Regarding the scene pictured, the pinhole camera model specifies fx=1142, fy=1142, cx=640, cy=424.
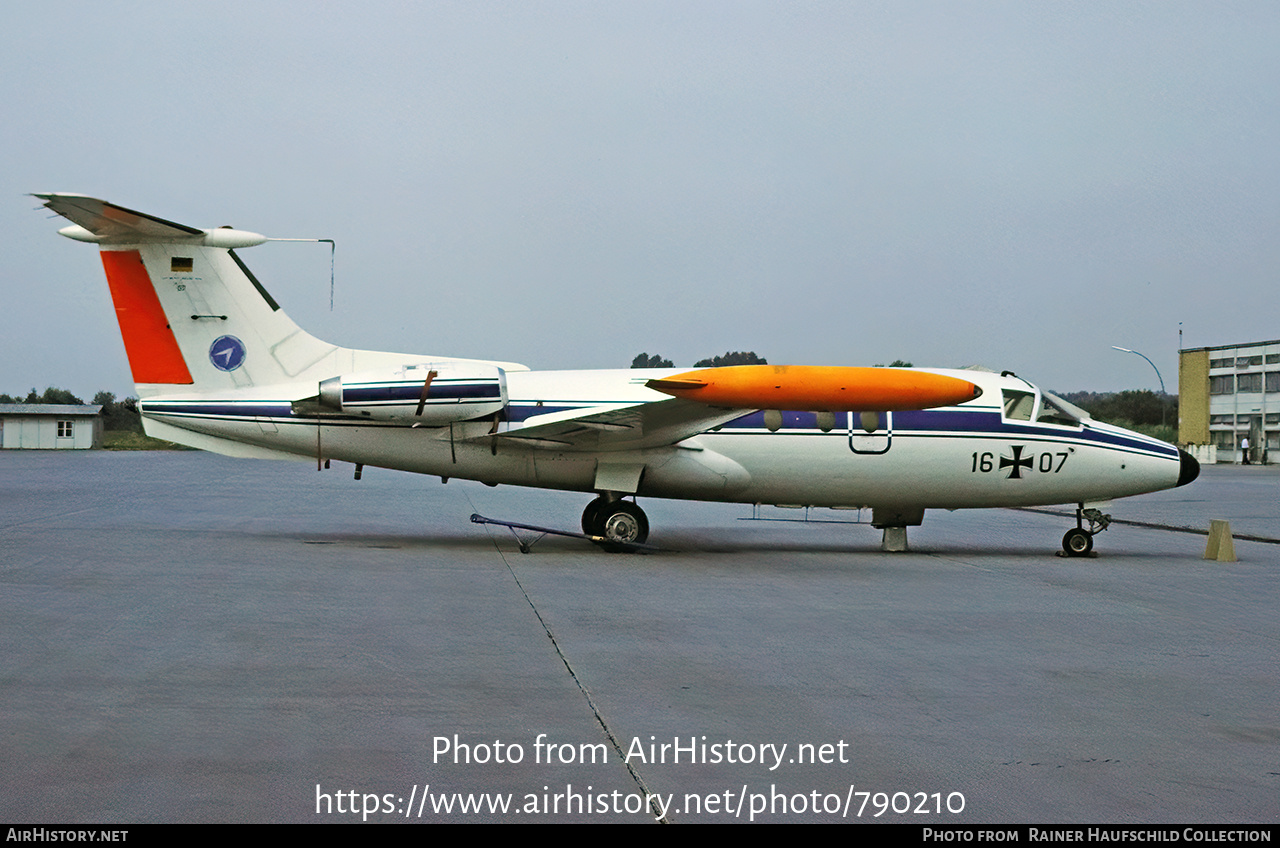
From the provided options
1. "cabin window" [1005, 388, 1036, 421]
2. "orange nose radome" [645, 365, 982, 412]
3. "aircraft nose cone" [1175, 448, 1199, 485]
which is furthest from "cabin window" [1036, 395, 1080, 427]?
"orange nose radome" [645, 365, 982, 412]

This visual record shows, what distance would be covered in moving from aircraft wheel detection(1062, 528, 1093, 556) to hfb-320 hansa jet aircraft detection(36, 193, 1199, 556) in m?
0.04

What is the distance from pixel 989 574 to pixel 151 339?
498 inches

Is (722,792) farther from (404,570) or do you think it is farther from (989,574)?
(989,574)

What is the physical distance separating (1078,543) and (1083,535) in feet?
0.51

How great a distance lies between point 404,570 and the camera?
13.8m

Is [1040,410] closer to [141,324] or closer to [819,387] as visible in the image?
[819,387]

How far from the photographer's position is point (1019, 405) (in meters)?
18.4

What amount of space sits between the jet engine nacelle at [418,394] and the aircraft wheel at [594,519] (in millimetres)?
2299

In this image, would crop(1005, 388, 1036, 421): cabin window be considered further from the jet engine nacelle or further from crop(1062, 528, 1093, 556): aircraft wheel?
the jet engine nacelle

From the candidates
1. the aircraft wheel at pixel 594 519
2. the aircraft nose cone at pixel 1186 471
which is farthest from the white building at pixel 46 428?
the aircraft nose cone at pixel 1186 471

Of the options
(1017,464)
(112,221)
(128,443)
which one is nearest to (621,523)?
(1017,464)

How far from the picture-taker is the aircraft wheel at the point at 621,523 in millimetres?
17156

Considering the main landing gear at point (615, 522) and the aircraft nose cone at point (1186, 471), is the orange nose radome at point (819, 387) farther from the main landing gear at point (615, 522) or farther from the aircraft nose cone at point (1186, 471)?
the aircraft nose cone at point (1186, 471)
